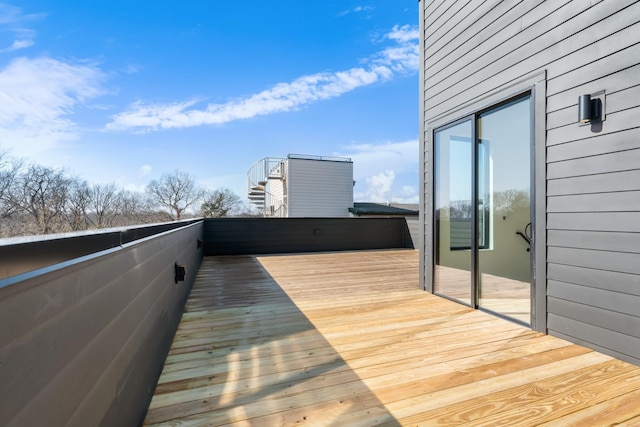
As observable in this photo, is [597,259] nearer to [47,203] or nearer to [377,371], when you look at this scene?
[377,371]

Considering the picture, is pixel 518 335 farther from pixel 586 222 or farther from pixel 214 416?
pixel 214 416

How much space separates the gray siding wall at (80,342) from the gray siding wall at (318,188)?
10.6 m

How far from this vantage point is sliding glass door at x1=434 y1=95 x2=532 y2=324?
259 cm

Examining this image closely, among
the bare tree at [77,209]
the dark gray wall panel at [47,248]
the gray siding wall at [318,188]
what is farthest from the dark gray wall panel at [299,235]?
the dark gray wall panel at [47,248]

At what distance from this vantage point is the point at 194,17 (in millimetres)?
7445

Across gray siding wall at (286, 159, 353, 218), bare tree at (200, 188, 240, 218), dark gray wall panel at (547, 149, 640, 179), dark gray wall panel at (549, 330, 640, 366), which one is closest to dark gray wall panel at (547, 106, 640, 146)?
dark gray wall panel at (547, 149, 640, 179)

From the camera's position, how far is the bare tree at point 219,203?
13.9 m

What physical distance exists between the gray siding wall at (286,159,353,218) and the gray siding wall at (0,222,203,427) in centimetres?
1061

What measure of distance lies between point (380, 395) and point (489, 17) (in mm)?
3127

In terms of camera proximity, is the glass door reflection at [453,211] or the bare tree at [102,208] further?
the bare tree at [102,208]

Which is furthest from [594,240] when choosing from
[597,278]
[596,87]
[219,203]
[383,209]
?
[219,203]

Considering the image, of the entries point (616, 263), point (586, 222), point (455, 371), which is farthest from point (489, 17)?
point (455, 371)

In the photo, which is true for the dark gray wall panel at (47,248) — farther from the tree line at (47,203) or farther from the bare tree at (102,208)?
the bare tree at (102,208)

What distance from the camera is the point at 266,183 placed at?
1448 cm
